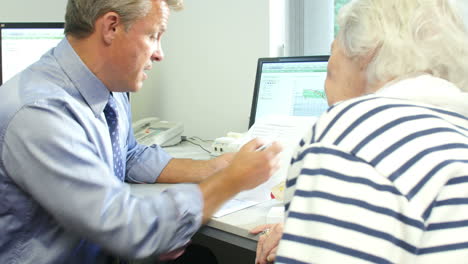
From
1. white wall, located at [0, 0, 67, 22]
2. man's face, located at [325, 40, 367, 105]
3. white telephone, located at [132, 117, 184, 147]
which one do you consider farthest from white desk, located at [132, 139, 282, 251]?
white wall, located at [0, 0, 67, 22]

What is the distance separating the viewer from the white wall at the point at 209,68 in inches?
77.4

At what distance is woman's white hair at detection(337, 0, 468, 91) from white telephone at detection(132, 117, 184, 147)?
4.09 ft

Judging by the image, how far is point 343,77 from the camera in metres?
0.94

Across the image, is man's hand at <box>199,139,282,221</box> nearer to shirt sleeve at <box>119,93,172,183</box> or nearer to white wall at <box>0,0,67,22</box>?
shirt sleeve at <box>119,93,172,183</box>

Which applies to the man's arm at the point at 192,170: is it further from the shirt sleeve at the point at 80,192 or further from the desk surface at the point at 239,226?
the shirt sleeve at the point at 80,192

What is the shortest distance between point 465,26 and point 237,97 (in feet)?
4.11

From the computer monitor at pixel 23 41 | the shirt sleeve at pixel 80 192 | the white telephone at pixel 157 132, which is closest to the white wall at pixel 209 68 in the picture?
the white telephone at pixel 157 132

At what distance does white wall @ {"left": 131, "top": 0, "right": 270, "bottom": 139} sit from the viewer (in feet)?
6.45

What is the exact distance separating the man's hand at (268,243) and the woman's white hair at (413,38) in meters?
0.40

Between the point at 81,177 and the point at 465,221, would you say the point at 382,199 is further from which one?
the point at 81,177

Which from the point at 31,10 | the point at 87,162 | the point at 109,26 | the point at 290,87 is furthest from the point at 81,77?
the point at 31,10

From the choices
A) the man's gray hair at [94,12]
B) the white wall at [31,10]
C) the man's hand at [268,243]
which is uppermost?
the white wall at [31,10]

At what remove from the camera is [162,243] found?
→ 0.87m

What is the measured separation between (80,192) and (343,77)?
584mm
